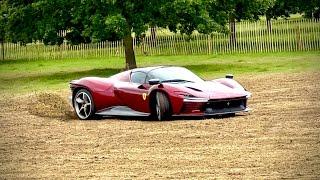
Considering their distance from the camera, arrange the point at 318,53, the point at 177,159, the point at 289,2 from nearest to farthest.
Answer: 1. the point at 177,159
2. the point at 318,53
3. the point at 289,2

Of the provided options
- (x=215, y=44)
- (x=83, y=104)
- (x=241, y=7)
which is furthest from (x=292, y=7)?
(x=83, y=104)

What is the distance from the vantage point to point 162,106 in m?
18.2

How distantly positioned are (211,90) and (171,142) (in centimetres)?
333

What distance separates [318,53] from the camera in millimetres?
40531

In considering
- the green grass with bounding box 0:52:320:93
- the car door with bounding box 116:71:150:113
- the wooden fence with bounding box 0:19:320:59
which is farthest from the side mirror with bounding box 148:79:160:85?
the wooden fence with bounding box 0:19:320:59

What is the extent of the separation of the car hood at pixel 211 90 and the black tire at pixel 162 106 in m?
0.38

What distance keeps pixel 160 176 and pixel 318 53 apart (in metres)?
30.0

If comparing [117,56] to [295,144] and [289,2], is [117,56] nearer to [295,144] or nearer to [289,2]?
[289,2]

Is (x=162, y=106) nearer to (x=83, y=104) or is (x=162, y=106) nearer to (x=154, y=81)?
(x=154, y=81)

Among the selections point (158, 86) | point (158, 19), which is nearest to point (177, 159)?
point (158, 86)

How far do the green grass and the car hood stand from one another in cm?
1271

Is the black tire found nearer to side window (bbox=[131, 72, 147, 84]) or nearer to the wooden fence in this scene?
side window (bbox=[131, 72, 147, 84])

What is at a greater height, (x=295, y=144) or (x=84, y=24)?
(x=84, y=24)

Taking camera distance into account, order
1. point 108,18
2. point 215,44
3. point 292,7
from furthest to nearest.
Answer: point 292,7, point 215,44, point 108,18
